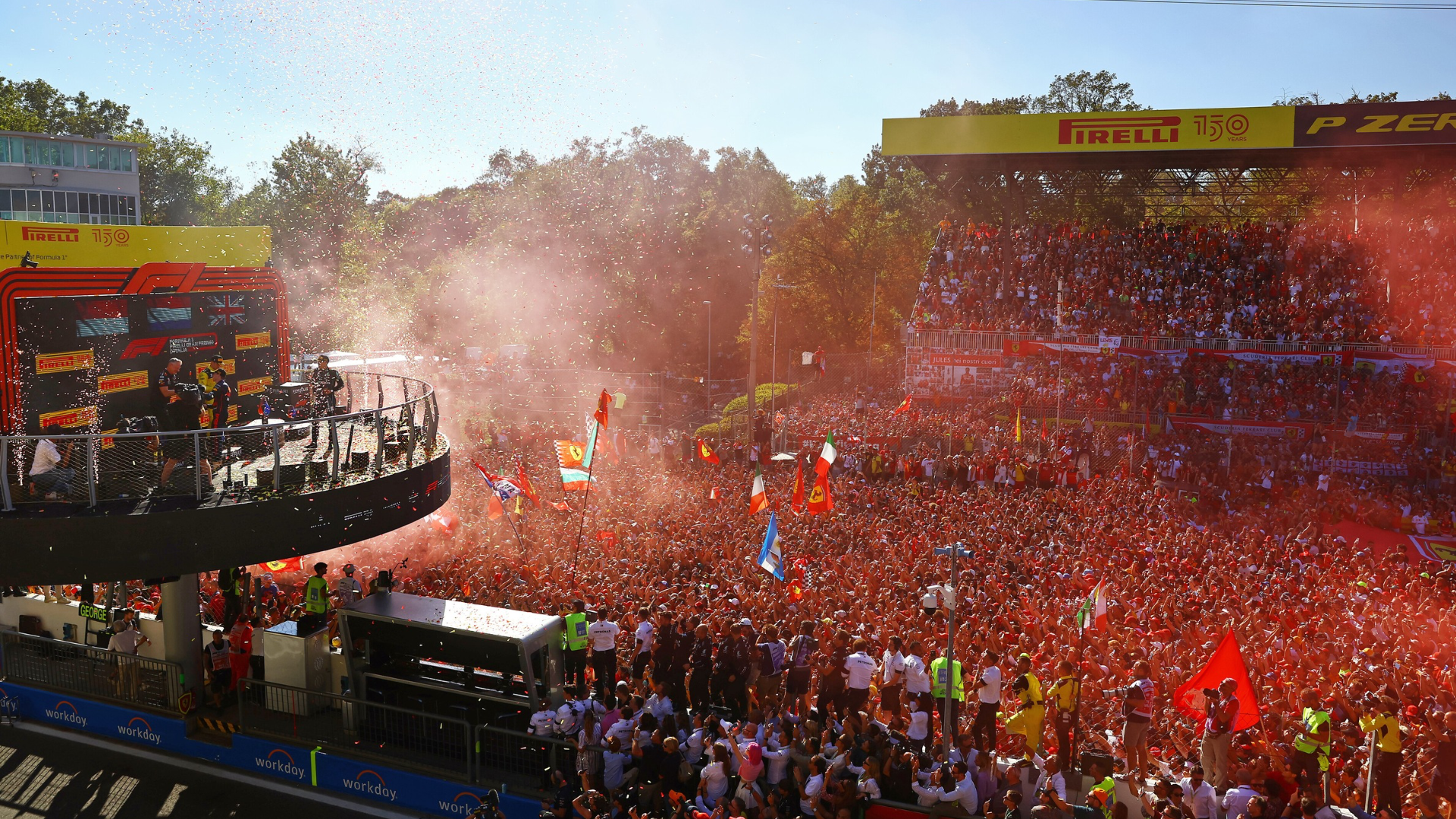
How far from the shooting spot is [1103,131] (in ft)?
104

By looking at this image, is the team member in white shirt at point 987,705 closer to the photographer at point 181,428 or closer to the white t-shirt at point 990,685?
the white t-shirt at point 990,685

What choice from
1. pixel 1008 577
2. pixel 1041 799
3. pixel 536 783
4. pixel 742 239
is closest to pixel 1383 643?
pixel 1008 577

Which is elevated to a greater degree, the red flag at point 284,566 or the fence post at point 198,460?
the fence post at point 198,460

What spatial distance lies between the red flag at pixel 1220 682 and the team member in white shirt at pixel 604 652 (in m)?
6.29

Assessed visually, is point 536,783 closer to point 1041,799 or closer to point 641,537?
point 1041,799

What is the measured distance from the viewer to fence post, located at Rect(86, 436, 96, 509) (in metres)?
10.2

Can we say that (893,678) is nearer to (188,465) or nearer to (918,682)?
(918,682)

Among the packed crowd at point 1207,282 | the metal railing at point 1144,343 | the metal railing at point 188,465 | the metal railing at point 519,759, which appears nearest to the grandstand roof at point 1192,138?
the packed crowd at point 1207,282

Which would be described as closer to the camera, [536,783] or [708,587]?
[536,783]

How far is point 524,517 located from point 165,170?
66.2 m

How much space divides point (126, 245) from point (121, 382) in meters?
2.11

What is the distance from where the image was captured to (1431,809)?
8.14 m

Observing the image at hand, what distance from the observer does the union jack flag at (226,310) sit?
15.5 m

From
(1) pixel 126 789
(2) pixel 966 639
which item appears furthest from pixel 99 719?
(2) pixel 966 639
